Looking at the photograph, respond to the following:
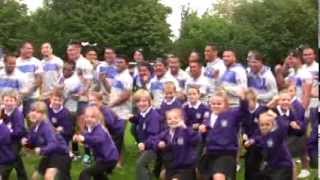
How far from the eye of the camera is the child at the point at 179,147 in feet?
31.6

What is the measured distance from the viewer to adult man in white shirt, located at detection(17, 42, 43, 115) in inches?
506

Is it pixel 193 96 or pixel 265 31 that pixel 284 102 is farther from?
pixel 265 31

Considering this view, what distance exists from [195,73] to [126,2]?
52.7 metres

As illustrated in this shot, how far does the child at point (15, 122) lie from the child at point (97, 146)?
3.15 ft

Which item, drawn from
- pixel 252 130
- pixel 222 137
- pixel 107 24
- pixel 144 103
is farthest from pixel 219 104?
pixel 107 24

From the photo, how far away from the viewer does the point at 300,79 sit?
12219 millimetres

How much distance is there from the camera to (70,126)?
11.6 meters

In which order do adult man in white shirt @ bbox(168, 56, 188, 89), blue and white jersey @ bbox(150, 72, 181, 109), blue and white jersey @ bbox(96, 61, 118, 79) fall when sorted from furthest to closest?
blue and white jersey @ bbox(96, 61, 118, 79) → adult man in white shirt @ bbox(168, 56, 188, 89) → blue and white jersey @ bbox(150, 72, 181, 109)

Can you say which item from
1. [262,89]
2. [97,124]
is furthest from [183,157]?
[262,89]

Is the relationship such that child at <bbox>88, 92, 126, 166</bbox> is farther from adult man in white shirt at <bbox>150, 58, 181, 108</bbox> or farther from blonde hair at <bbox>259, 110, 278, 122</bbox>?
blonde hair at <bbox>259, 110, 278, 122</bbox>

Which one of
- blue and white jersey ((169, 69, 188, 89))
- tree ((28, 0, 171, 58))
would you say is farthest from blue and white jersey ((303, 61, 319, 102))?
tree ((28, 0, 171, 58))

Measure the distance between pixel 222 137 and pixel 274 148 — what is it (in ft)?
2.36

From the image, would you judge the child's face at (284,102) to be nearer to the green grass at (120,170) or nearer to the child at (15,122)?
the green grass at (120,170)

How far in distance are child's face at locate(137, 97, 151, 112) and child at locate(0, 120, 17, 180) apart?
1.89 metres
